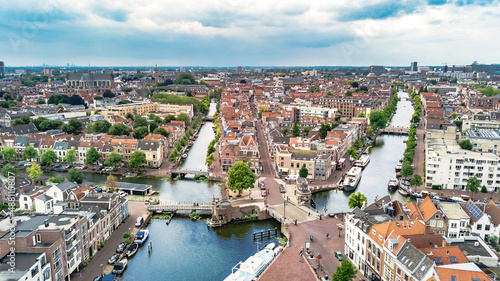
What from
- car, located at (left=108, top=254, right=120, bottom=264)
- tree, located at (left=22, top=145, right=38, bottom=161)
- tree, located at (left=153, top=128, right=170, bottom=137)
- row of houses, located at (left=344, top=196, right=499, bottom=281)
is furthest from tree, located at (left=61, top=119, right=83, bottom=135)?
row of houses, located at (left=344, top=196, right=499, bottom=281)

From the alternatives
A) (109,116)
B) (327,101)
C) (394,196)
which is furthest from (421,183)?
(109,116)

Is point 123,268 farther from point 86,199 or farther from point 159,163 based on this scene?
point 159,163

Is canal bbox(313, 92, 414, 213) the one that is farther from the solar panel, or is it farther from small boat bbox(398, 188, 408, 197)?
the solar panel

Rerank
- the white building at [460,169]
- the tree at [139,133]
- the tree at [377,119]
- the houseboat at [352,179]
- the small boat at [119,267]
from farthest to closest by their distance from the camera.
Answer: the tree at [377,119] → the tree at [139,133] → the houseboat at [352,179] → the white building at [460,169] → the small boat at [119,267]

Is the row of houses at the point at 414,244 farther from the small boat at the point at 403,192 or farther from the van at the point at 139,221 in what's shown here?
the van at the point at 139,221

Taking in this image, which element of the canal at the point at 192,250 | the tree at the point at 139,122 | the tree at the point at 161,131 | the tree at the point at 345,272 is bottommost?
the canal at the point at 192,250

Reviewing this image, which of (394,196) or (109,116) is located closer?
(394,196)

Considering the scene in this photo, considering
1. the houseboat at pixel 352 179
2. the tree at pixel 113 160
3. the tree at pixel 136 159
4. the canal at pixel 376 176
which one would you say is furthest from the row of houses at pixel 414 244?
the tree at pixel 113 160
